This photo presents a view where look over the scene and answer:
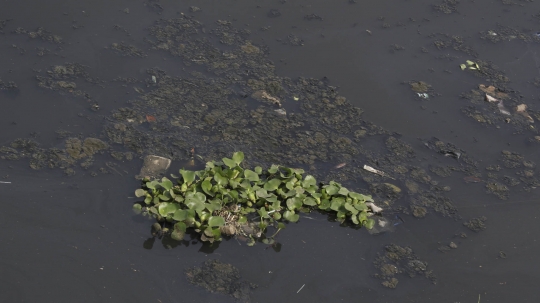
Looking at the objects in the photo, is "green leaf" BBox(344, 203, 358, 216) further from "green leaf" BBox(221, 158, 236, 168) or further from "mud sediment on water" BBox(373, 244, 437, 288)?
"green leaf" BBox(221, 158, 236, 168)

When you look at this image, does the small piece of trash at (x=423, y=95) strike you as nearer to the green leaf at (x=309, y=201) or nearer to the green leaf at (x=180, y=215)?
the green leaf at (x=309, y=201)

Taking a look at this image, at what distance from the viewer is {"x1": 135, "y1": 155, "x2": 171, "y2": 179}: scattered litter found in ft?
11.7

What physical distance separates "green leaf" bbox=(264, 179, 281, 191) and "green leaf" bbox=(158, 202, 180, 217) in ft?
1.69

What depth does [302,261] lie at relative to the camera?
329 cm

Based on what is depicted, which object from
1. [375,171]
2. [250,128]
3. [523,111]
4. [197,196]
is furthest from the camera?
[523,111]

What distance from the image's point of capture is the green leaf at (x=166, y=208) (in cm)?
329

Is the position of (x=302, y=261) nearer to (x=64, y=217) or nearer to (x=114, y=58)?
(x=64, y=217)

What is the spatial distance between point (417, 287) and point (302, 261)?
600 millimetres

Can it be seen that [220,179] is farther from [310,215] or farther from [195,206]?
[310,215]

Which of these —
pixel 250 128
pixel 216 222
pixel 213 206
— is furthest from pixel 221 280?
pixel 250 128

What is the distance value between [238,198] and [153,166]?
1.77ft

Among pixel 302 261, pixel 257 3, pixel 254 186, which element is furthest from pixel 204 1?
pixel 302 261

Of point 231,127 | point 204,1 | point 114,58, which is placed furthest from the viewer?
point 204,1

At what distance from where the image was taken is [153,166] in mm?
3613
